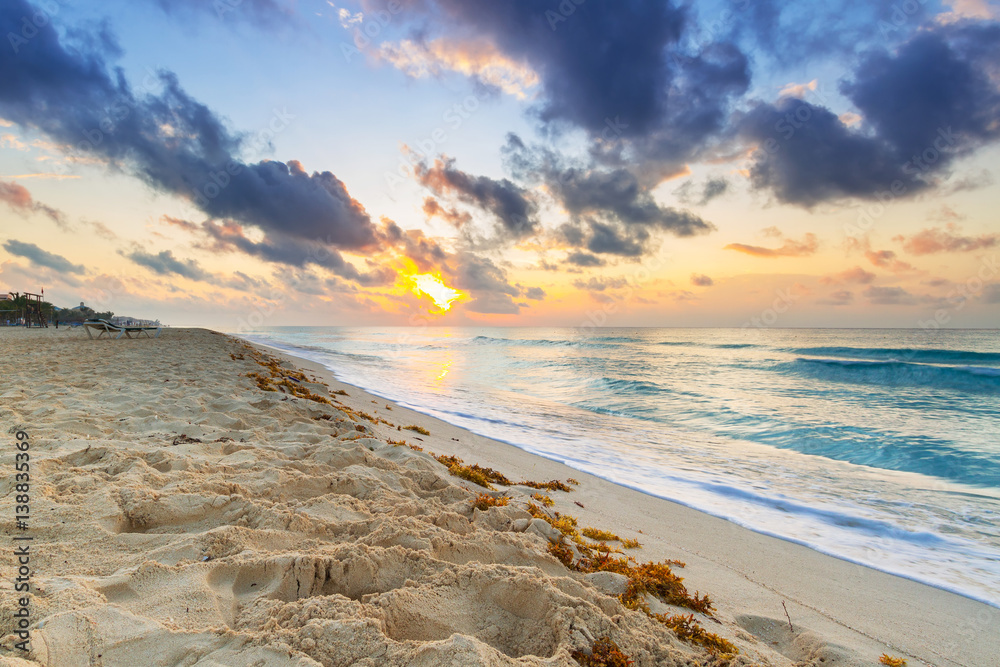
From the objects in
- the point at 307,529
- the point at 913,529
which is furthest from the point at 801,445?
the point at 307,529

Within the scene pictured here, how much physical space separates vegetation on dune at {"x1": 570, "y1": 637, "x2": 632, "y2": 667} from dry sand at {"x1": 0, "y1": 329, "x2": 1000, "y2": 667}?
5 cm

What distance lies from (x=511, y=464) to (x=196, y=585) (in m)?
4.60

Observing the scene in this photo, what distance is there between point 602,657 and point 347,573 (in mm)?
1401

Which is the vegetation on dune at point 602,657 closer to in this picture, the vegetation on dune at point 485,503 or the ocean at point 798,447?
the vegetation on dune at point 485,503

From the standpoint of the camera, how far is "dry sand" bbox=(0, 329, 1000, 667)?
1.79 metres

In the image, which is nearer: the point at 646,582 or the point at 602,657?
the point at 602,657

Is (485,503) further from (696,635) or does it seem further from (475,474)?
(696,635)

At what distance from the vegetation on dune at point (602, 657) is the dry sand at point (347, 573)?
5 cm

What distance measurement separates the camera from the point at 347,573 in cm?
234

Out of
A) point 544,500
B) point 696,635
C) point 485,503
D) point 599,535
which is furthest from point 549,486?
point 696,635

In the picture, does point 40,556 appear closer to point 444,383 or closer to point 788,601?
point 788,601

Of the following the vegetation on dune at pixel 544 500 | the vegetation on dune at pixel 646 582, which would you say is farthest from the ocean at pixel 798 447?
the vegetation on dune at pixel 646 582

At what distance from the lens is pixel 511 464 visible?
630cm

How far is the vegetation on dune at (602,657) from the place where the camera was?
1933 mm
